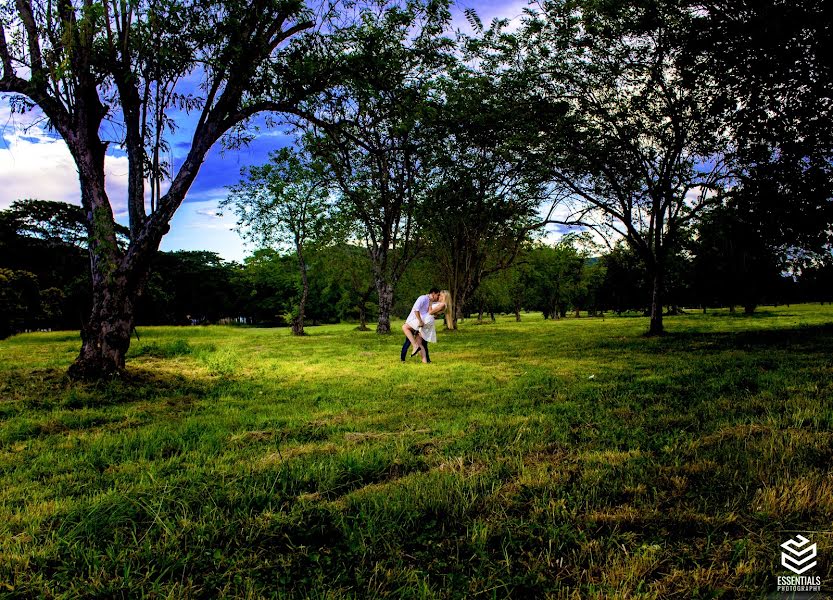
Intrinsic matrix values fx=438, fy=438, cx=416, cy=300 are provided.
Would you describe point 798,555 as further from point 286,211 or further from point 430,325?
point 286,211

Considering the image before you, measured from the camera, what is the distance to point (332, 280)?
49125 mm

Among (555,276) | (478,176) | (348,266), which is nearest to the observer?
(478,176)

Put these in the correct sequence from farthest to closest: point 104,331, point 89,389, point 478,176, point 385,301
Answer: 1. point 385,301
2. point 478,176
3. point 104,331
4. point 89,389

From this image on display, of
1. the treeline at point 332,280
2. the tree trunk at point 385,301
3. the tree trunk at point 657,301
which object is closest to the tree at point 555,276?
the treeline at point 332,280

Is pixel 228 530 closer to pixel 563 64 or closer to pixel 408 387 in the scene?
pixel 408 387

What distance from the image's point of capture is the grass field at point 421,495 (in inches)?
98.3

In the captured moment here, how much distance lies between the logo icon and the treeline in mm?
20992

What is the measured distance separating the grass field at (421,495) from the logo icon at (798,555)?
0.17 feet

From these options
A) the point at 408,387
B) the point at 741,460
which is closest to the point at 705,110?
the point at 408,387

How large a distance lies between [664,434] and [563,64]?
19708 mm

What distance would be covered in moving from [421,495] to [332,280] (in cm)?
4681
